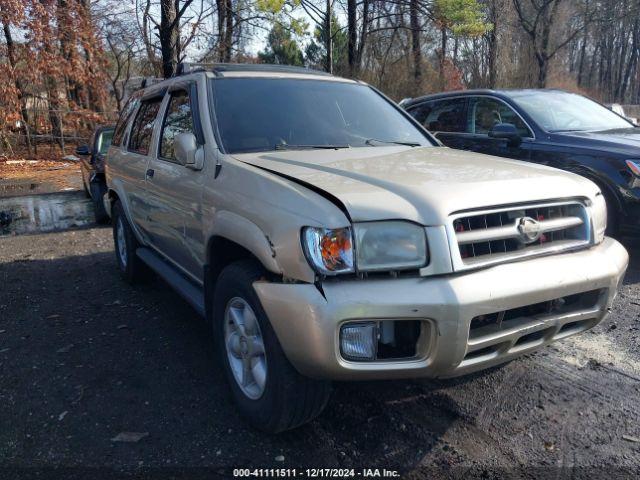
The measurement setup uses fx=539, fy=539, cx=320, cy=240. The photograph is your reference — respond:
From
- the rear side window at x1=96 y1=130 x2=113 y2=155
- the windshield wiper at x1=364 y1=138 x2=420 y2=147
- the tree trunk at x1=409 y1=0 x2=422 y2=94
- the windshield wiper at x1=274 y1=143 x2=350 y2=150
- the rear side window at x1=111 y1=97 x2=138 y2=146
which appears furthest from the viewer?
the tree trunk at x1=409 y1=0 x2=422 y2=94

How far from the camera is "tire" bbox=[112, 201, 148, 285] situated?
5277 millimetres

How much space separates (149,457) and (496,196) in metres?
2.11

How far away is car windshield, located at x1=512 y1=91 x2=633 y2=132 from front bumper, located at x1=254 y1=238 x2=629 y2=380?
4.51 m

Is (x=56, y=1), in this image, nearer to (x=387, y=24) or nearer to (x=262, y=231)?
(x=387, y=24)

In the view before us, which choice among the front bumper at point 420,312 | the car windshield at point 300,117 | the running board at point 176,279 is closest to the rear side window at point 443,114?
the car windshield at point 300,117

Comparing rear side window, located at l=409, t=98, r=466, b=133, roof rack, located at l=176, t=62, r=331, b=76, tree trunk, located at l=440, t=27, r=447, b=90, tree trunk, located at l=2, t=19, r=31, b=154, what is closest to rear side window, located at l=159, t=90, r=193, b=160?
roof rack, located at l=176, t=62, r=331, b=76

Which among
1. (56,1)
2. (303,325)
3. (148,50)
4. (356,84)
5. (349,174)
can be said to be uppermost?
(56,1)

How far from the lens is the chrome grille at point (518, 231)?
2.45 m

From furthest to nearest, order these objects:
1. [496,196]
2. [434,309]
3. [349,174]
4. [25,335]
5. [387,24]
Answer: [387,24] < [25,335] < [349,174] < [496,196] < [434,309]

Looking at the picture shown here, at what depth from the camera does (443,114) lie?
769 cm

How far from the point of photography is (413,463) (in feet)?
8.43

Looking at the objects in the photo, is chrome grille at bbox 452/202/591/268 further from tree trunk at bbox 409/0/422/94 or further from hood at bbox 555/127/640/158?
tree trunk at bbox 409/0/422/94

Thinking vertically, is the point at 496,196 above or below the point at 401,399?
above

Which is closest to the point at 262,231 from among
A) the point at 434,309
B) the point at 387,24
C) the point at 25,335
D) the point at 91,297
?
the point at 434,309
